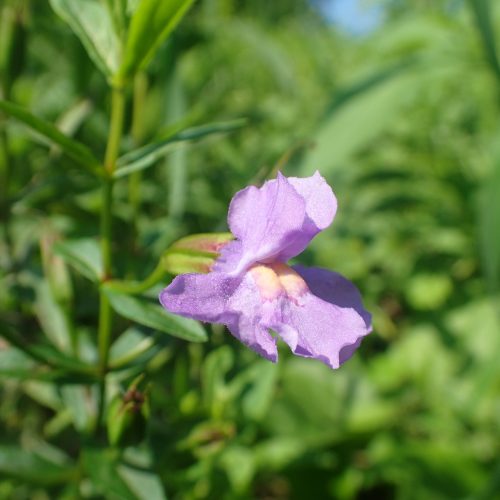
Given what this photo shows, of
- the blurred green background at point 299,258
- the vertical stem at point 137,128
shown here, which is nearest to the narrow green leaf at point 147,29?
the blurred green background at point 299,258

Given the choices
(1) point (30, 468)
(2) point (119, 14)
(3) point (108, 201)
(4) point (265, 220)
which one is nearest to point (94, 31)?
(2) point (119, 14)

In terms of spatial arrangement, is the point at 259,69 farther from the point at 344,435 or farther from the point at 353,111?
the point at 344,435

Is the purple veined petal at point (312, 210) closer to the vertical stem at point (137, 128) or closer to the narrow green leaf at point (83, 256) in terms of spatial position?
the narrow green leaf at point (83, 256)

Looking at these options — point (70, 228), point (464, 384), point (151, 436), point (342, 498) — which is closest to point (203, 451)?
point (151, 436)

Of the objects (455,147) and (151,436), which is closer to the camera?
(151,436)

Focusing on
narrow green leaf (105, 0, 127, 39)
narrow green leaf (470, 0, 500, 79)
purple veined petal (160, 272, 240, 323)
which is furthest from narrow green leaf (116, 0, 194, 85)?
narrow green leaf (470, 0, 500, 79)

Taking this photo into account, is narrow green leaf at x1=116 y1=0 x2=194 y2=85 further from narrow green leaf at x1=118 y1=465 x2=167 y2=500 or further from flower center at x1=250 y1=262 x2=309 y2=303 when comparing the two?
narrow green leaf at x1=118 y1=465 x2=167 y2=500
